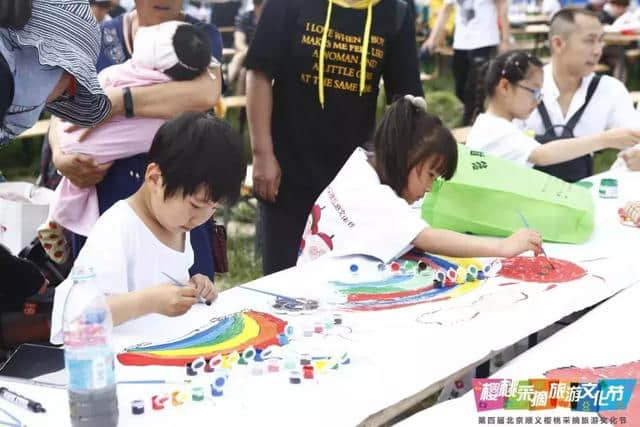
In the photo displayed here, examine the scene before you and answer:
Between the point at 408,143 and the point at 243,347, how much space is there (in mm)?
870

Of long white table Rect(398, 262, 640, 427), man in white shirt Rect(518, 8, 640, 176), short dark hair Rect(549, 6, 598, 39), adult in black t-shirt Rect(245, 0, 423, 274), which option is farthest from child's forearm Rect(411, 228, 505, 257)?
short dark hair Rect(549, 6, 598, 39)

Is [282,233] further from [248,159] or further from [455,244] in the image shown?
[248,159]

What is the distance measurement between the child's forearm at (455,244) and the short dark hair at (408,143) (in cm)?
15

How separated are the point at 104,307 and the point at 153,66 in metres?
0.95

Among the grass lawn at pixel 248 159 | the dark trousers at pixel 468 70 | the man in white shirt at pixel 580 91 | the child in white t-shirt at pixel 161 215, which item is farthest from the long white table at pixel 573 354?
the dark trousers at pixel 468 70

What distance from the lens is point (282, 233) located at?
10.1ft

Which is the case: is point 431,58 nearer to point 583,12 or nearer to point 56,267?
point 583,12

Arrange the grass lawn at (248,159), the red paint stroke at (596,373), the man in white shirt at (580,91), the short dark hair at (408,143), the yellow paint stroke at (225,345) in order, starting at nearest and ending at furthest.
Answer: the red paint stroke at (596,373)
the yellow paint stroke at (225,345)
the short dark hair at (408,143)
the man in white shirt at (580,91)
the grass lawn at (248,159)

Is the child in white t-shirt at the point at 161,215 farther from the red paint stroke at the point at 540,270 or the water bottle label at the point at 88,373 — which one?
the red paint stroke at the point at 540,270

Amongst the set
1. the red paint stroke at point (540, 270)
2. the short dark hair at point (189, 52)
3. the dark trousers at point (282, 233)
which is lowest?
the dark trousers at point (282, 233)

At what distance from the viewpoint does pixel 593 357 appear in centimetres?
191

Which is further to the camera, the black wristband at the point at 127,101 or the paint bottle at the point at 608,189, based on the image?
the paint bottle at the point at 608,189

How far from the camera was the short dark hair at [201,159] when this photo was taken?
A: 1.98 metres

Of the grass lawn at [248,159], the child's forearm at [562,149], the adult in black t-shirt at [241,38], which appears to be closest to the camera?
the child's forearm at [562,149]
